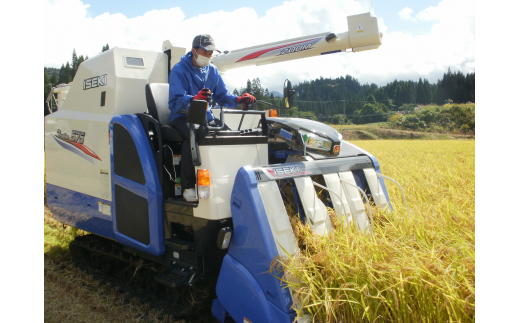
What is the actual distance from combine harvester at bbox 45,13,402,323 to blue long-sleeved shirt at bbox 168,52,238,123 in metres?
0.26

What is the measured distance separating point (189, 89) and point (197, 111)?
2.99ft

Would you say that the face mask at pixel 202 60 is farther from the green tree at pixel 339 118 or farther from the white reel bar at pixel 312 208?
the green tree at pixel 339 118

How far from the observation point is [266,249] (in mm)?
2426

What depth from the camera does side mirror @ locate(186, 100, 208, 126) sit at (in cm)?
272

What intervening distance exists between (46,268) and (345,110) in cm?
3962

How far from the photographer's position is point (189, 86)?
3.54 m

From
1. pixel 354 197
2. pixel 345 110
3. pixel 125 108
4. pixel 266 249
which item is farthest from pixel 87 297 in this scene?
pixel 345 110

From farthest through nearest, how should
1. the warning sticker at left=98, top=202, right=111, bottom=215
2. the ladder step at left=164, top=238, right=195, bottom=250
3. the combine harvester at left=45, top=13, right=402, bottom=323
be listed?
the warning sticker at left=98, top=202, right=111, bottom=215 < the ladder step at left=164, top=238, right=195, bottom=250 < the combine harvester at left=45, top=13, right=402, bottom=323

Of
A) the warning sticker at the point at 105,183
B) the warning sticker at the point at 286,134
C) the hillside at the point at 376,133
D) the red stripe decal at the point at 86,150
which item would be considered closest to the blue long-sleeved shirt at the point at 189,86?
the warning sticker at the point at 286,134

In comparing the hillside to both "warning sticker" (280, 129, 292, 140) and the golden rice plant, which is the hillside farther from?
the golden rice plant

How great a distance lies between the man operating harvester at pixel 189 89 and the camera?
3.10 metres

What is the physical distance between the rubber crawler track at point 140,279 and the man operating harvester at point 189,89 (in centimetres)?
102

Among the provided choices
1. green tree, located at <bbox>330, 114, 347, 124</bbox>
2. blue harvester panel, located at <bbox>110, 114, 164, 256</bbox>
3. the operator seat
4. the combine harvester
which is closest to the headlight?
the combine harvester

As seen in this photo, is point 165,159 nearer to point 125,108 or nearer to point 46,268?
point 125,108
